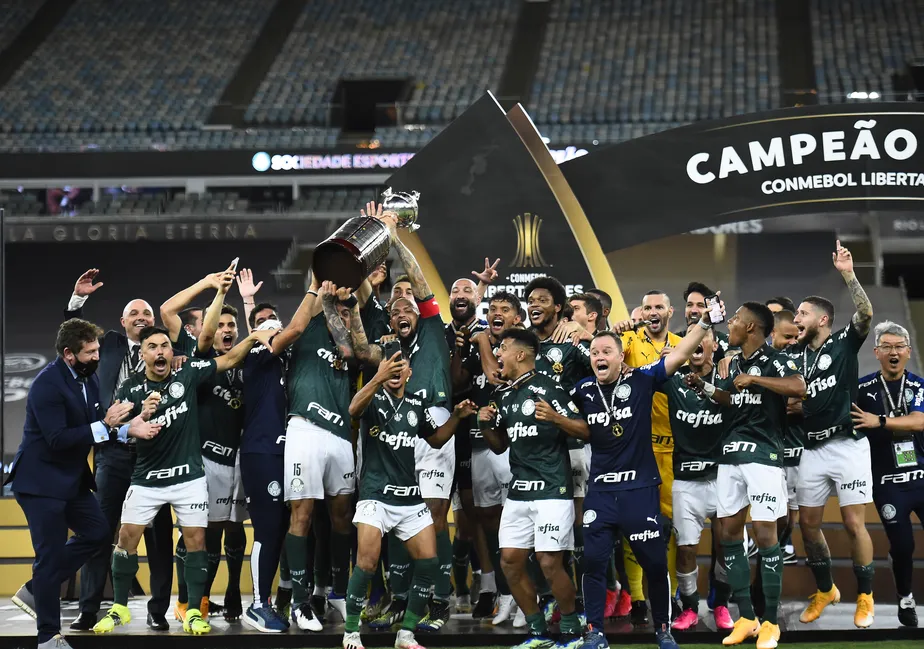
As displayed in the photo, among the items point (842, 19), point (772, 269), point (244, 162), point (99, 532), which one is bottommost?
point (99, 532)

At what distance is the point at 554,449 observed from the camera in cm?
657

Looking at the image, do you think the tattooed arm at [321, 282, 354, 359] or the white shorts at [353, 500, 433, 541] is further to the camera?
the tattooed arm at [321, 282, 354, 359]

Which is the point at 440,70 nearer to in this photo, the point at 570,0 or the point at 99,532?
the point at 570,0

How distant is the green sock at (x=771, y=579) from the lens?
6.59 metres

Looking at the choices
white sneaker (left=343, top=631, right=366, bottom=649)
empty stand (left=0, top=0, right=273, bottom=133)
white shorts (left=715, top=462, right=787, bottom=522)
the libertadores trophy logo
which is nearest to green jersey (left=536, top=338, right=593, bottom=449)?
white shorts (left=715, top=462, right=787, bottom=522)

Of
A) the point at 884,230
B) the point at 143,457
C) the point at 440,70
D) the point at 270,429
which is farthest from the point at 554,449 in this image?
the point at 440,70

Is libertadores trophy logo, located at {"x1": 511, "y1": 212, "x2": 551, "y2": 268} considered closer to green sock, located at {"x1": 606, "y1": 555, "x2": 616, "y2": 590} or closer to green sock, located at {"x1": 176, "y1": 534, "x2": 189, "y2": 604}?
green sock, located at {"x1": 606, "y1": 555, "x2": 616, "y2": 590}

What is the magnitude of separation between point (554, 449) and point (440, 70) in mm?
18415

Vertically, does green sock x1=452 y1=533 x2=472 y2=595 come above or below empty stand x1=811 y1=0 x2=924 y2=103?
below

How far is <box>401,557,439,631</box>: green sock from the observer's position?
659cm

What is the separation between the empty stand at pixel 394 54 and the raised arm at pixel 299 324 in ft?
46.9

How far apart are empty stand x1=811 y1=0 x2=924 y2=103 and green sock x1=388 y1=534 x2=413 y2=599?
15.3 meters

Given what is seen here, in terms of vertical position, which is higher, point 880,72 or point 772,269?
point 880,72

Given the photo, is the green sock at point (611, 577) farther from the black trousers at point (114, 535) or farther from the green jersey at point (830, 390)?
the black trousers at point (114, 535)
